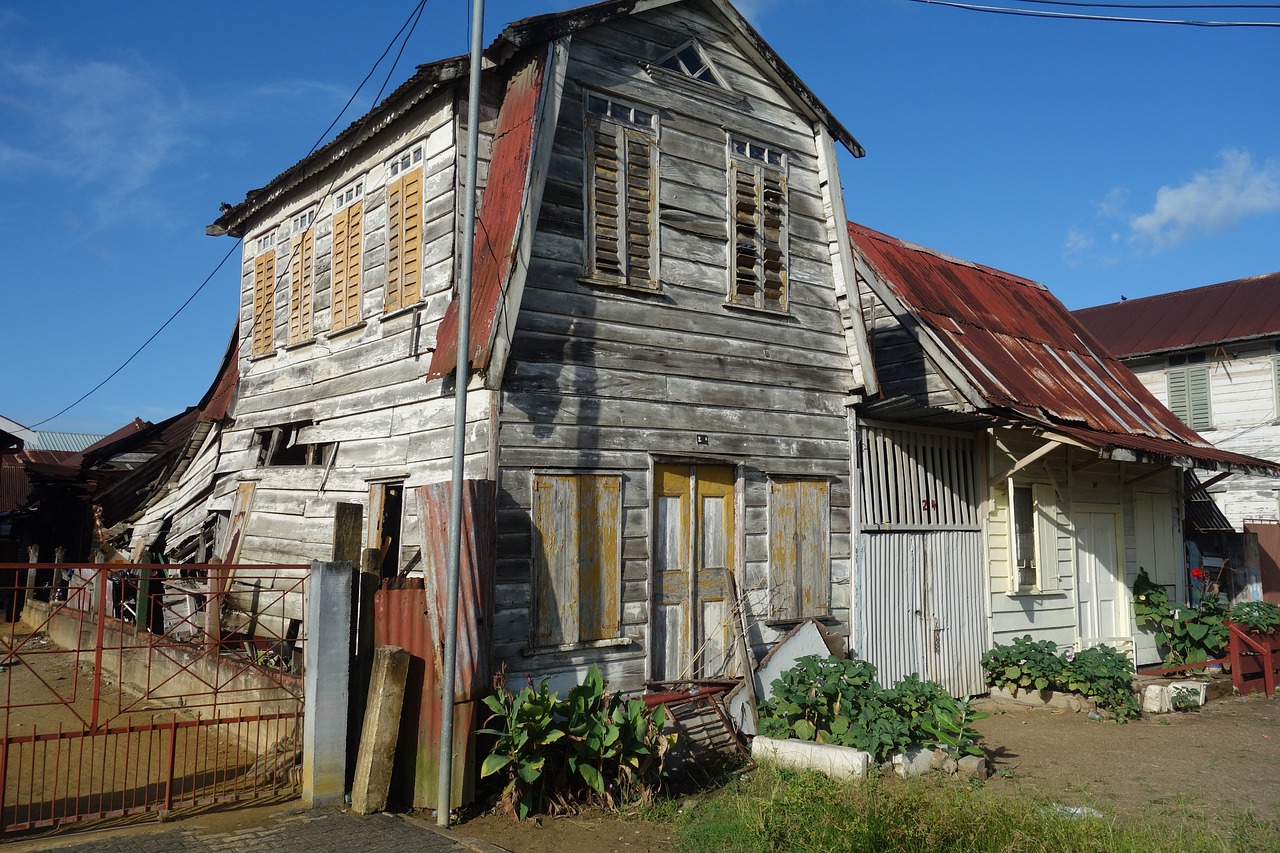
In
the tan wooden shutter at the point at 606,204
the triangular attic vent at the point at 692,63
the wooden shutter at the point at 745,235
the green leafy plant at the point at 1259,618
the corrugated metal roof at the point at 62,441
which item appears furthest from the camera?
the corrugated metal roof at the point at 62,441

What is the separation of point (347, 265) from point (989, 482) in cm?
864

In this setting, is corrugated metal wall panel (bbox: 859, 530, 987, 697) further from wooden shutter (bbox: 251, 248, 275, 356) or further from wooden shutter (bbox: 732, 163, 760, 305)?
wooden shutter (bbox: 251, 248, 275, 356)

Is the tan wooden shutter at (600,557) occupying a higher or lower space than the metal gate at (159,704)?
higher

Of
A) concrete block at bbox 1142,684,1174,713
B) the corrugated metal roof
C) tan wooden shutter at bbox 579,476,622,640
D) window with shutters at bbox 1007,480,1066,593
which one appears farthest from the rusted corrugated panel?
the corrugated metal roof

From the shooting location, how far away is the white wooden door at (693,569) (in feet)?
30.1

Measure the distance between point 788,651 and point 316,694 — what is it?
15.6 ft


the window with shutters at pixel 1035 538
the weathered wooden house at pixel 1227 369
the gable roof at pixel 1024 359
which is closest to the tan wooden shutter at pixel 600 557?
the gable roof at pixel 1024 359

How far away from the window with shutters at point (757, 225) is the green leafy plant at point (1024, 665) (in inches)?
222

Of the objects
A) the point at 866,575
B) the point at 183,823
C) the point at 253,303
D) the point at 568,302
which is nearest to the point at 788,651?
the point at 866,575

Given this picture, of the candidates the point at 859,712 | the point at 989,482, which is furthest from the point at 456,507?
the point at 989,482

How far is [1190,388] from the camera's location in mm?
25203

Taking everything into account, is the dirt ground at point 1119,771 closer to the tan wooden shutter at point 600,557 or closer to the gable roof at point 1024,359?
the tan wooden shutter at point 600,557

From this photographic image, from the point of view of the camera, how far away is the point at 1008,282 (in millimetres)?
17766

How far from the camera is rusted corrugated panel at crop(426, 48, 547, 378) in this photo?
8188 millimetres
